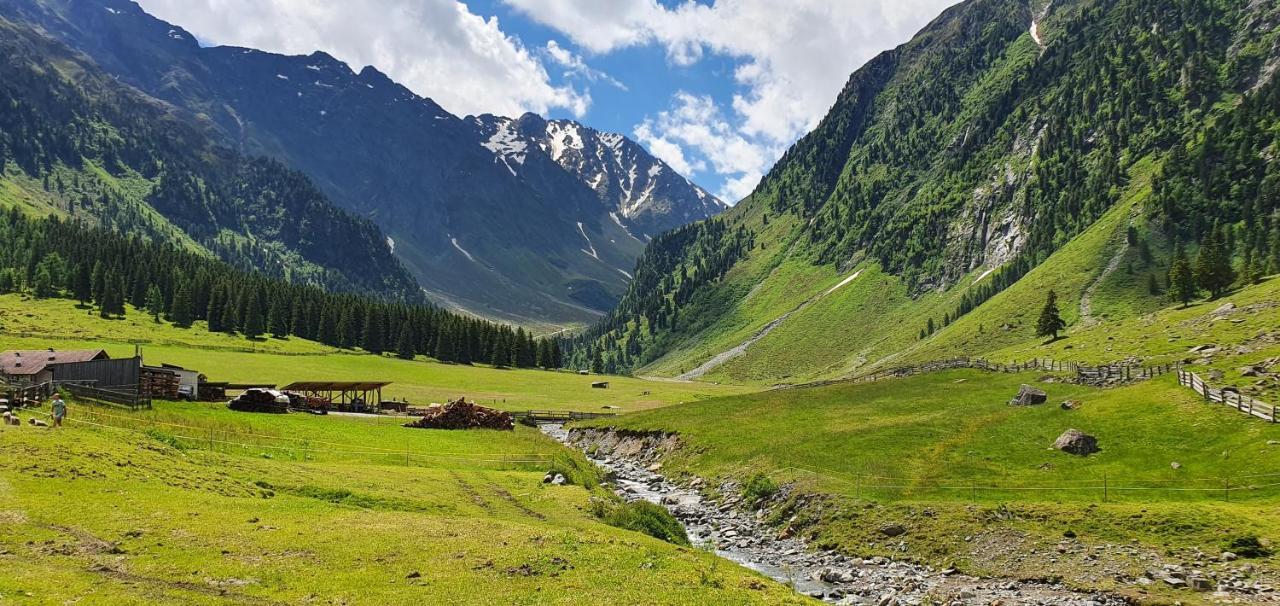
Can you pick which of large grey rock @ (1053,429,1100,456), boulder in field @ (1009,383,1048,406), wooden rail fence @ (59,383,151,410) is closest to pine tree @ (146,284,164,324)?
wooden rail fence @ (59,383,151,410)

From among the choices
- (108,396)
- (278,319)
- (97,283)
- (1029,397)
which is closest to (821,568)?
(1029,397)

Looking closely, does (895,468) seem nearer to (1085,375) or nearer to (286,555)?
(1085,375)

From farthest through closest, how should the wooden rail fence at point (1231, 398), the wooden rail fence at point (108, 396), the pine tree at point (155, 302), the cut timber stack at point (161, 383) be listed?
the pine tree at point (155, 302), the cut timber stack at point (161, 383), the wooden rail fence at point (108, 396), the wooden rail fence at point (1231, 398)

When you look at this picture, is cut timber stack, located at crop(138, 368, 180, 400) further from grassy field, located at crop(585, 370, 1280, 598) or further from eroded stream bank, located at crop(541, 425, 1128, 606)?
grassy field, located at crop(585, 370, 1280, 598)

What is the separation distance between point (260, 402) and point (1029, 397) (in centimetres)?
7400

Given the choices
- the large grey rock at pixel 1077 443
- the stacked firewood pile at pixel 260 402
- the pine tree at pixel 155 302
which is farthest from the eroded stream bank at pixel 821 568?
the pine tree at pixel 155 302

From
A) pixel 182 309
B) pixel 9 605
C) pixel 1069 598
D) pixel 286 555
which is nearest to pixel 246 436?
pixel 286 555

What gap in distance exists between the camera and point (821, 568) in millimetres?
38219

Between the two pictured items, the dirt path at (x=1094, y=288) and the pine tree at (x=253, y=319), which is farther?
the pine tree at (x=253, y=319)

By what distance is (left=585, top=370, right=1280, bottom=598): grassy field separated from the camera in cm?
3503

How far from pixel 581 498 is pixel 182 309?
567ft

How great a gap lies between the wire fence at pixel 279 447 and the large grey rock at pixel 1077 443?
3729 cm

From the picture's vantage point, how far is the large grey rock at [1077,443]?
4822 centimetres

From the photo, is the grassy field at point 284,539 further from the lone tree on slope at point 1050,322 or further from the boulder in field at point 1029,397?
the lone tree on slope at point 1050,322
